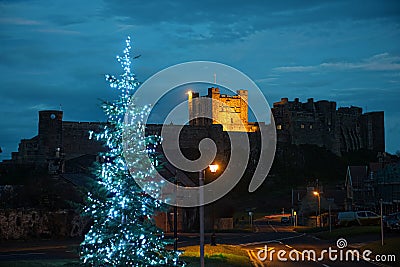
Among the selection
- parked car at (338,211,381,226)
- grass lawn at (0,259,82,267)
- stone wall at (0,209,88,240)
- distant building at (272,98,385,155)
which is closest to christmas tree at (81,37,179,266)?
grass lawn at (0,259,82,267)

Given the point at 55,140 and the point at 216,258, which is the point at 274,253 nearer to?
the point at 216,258

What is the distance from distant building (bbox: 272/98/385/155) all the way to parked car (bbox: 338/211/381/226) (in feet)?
253

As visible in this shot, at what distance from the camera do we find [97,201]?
50.2 feet

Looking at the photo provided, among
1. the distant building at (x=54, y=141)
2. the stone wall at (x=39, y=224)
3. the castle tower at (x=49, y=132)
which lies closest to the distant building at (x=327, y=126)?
the distant building at (x=54, y=141)

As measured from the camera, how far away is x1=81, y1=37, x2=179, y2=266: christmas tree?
592 inches

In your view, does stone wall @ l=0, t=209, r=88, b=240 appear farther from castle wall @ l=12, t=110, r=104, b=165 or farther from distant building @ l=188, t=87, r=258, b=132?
distant building @ l=188, t=87, r=258, b=132

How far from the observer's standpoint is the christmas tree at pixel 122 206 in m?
15.0

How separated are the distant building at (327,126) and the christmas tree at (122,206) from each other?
10949 cm

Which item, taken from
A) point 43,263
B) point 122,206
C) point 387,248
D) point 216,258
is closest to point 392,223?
point 387,248

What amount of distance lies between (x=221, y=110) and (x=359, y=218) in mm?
75505

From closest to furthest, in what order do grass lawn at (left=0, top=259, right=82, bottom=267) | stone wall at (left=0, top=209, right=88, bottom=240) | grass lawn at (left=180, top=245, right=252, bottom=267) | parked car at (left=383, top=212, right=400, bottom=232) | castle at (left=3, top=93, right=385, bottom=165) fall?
grass lawn at (left=0, top=259, right=82, bottom=267)
grass lawn at (left=180, top=245, right=252, bottom=267)
parked car at (left=383, top=212, right=400, bottom=232)
stone wall at (left=0, top=209, right=88, bottom=240)
castle at (left=3, top=93, right=385, bottom=165)

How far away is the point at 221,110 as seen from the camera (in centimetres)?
11956

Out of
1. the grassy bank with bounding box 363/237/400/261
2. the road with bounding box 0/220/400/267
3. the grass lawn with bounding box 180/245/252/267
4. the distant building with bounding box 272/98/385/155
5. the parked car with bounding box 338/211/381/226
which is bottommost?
the road with bounding box 0/220/400/267

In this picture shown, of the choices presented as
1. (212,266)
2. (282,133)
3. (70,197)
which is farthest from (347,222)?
(282,133)
